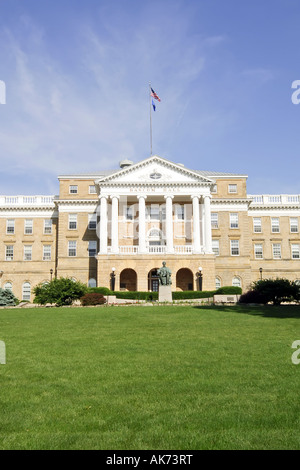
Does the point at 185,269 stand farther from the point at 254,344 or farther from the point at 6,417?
the point at 6,417

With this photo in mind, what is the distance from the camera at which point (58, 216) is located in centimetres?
5756

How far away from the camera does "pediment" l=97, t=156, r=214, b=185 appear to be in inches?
1960

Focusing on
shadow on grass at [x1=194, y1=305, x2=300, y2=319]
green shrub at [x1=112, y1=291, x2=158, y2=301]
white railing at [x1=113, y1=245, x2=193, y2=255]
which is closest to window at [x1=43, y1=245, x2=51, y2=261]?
white railing at [x1=113, y1=245, x2=193, y2=255]

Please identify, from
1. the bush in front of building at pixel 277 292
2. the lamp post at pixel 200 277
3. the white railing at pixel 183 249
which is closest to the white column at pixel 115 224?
the white railing at pixel 183 249

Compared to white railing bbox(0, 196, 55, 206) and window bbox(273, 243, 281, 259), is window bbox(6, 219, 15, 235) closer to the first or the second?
white railing bbox(0, 196, 55, 206)

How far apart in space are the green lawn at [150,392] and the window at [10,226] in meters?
47.3

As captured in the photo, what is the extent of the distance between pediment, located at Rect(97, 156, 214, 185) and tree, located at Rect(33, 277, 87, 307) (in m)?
19.0

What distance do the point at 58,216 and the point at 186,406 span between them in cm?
5320

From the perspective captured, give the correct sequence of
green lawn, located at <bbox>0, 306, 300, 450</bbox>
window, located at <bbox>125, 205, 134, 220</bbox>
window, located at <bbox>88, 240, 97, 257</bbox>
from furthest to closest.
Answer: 1. window, located at <bbox>88, 240, 97, 257</bbox>
2. window, located at <bbox>125, 205, 134, 220</bbox>
3. green lawn, located at <bbox>0, 306, 300, 450</bbox>

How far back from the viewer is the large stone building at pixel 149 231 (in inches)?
1897

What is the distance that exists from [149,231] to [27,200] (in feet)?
66.4

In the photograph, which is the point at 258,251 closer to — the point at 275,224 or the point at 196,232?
the point at 275,224
